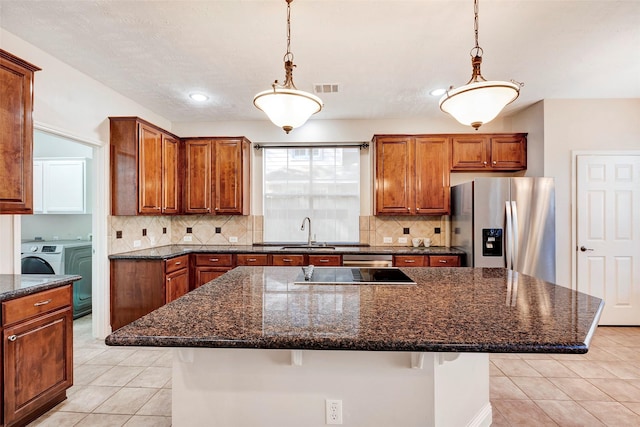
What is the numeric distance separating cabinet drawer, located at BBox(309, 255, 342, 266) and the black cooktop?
1572mm

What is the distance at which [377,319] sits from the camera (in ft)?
4.22

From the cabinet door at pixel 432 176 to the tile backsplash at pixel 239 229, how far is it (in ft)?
1.07

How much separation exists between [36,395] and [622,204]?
18.4ft

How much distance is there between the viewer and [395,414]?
144 centimetres

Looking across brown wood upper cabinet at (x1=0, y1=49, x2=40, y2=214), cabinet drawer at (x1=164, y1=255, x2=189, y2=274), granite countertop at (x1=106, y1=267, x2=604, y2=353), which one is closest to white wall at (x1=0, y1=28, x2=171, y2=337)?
brown wood upper cabinet at (x1=0, y1=49, x2=40, y2=214)

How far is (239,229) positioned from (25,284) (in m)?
2.78

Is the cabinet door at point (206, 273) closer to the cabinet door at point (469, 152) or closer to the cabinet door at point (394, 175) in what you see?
the cabinet door at point (394, 175)

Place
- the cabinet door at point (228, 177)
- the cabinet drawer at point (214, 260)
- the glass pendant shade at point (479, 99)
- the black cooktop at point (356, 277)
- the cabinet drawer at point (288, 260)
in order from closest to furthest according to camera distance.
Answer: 1. the glass pendant shade at point (479, 99)
2. the black cooktop at point (356, 277)
3. the cabinet drawer at point (288, 260)
4. the cabinet drawer at point (214, 260)
5. the cabinet door at point (228, 177)

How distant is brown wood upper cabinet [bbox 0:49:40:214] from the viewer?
1992mm

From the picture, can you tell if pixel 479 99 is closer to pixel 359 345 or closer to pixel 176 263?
pixel 359 345

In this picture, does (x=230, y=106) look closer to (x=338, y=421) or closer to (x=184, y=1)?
(x=184, y=1)

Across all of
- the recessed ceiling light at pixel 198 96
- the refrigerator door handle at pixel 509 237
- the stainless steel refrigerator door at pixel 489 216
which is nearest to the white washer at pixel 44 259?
the recessed ceiling light at pixel 198 96

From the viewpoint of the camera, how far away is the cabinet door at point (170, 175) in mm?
3957

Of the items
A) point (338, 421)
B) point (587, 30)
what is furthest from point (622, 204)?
point (338, 421)
